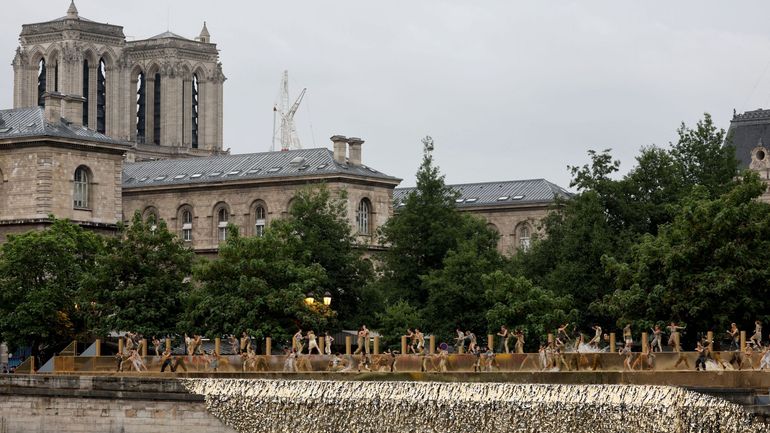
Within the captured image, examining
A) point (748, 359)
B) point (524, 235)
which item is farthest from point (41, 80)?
point (748, 359)

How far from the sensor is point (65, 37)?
17250cm

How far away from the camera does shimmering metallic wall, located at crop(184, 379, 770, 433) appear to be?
65438mm

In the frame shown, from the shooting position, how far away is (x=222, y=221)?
134 meters

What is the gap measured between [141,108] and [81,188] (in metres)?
68.8

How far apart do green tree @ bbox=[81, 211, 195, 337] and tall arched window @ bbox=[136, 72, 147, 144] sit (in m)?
85.3

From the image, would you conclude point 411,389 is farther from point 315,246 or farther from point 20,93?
point 20,93

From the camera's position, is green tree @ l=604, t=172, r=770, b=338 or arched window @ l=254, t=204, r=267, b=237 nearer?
green tree @ l=604, t=172, r=770, b=338

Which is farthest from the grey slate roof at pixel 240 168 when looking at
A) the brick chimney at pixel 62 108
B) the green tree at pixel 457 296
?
the green tree at pixel 457 296

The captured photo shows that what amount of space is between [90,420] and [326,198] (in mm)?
37747

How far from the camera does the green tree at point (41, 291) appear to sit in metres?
99.9

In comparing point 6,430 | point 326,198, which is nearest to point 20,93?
point 326,198

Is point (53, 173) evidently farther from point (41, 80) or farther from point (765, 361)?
point (41, 80)

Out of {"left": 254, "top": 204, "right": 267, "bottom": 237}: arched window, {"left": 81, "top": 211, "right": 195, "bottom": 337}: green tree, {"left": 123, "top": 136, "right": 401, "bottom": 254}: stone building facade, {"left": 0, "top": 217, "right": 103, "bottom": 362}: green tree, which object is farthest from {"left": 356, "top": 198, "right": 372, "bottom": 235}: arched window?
{"left": 81, "top": 211, "right": 195, "bottom": 337}: green tree

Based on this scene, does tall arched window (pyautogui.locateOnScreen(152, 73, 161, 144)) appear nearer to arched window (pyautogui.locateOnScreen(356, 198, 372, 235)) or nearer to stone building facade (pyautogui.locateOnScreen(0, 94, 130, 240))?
arched window (pyautogui.locateOnScreen(356, 198, 372, 235))
